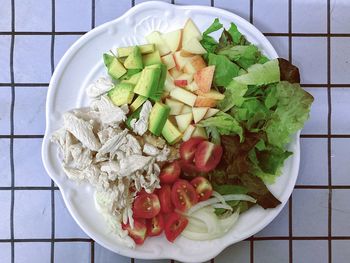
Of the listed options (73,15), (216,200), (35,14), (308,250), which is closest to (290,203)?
(308,250)

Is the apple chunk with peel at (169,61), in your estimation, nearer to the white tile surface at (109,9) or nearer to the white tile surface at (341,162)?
the white tile surface at (109,9)

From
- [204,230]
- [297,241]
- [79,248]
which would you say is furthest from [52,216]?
[297,241]

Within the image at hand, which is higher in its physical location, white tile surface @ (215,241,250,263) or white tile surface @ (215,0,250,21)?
white tile surface @ (215,0,250,21)

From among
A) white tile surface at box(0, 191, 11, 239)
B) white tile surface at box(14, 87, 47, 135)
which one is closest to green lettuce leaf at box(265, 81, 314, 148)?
white tile surface at box(14, 87, 47, 135)

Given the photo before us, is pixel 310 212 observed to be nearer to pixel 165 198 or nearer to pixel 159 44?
pixel 165 198

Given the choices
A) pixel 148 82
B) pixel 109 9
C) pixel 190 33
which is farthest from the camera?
pixel 109 9

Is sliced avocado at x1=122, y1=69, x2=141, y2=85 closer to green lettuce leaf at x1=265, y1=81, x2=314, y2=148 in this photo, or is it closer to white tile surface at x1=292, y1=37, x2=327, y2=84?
green lettuce leaf at x1=265, y1=81, x2=314, y2=148

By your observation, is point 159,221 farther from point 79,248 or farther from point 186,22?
point 186,22
